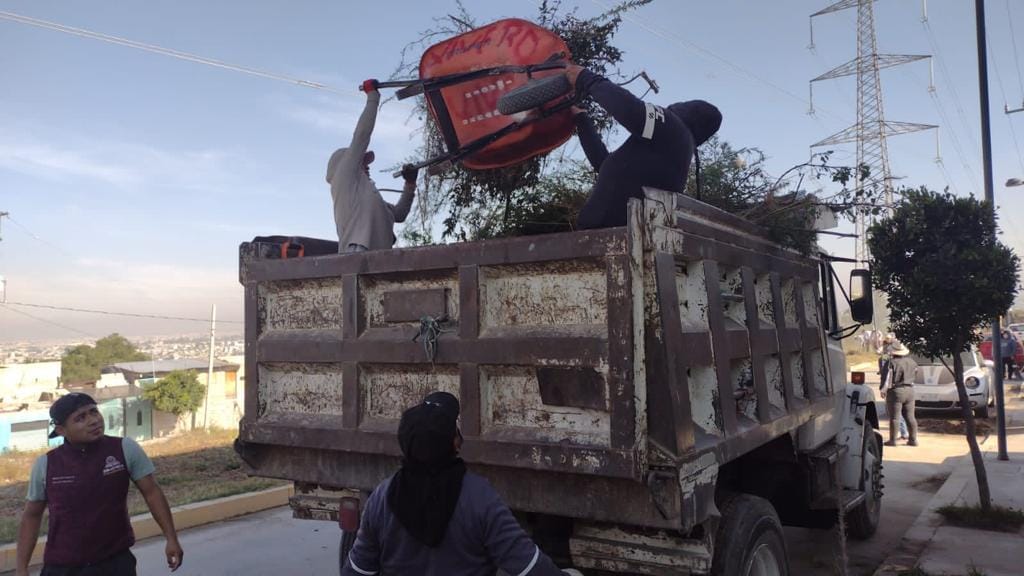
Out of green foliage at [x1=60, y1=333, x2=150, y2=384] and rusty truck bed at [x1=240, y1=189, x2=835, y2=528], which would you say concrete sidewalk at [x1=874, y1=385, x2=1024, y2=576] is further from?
green foliage at [x1=60, y1=333, x2=150, y2=384]

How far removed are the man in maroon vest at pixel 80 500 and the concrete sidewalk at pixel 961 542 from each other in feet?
14.6

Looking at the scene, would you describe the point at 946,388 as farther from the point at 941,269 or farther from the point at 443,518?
the point at 443,518

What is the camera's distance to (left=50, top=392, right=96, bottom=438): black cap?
10.3 feet

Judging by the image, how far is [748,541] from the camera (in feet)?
9.64

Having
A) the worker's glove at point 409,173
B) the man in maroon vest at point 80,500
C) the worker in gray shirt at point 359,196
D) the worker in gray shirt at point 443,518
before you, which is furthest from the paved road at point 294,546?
the worker in gray shirt at point 443,518

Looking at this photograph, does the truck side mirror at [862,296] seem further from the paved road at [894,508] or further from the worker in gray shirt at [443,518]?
the worker in gray shirt at [443,518]

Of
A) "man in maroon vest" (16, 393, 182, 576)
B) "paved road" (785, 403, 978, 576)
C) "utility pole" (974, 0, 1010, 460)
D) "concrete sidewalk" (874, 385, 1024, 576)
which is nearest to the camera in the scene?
"man in maroon vest" (16, 393, 182, 576)

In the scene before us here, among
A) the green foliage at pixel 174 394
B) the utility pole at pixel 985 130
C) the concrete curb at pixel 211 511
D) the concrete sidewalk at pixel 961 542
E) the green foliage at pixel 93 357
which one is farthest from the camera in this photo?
the green foliage at pixel 93 357

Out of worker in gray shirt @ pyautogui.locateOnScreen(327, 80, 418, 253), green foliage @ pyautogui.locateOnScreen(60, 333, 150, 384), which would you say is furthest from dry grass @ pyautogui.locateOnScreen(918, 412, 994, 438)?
green foliage @ pyautogui.locateOnScreen(60, 333, 150, 384)

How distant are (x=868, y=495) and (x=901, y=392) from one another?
5786 millimetres

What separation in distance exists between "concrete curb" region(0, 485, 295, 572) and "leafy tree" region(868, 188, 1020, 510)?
5.70m

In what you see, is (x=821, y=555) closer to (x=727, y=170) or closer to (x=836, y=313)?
(x=836, y=313)

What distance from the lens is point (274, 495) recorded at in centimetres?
769

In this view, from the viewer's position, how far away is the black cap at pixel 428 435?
6.64 ft
